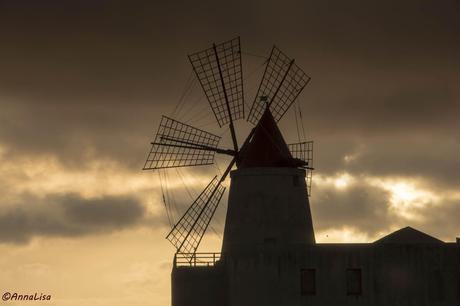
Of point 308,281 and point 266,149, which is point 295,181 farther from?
point 308,281

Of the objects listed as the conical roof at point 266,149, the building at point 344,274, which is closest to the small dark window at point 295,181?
the conical roof at point 266,149

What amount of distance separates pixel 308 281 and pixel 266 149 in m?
9.56

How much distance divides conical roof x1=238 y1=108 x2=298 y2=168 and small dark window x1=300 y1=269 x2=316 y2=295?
26.4ft

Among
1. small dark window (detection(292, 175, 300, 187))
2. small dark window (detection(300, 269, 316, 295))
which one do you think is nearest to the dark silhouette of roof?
small dark window (detection(292, 175, 300, 187))

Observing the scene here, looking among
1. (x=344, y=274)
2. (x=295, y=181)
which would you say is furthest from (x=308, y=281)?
(x=295, y=181)

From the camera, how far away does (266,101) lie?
79812mm

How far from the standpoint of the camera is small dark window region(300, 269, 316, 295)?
7075cm

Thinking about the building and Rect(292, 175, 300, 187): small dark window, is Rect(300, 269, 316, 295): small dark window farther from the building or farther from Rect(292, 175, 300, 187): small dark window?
Rect(292, 175, 300, 187): small dark window

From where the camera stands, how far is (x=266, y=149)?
254ft

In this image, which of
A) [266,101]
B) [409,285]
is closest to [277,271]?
[409,285]

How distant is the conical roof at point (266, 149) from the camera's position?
7694 cm

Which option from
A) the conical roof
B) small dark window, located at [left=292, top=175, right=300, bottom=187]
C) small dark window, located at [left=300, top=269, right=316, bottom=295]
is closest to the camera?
small dark window, located at [left=300, top=269, right=316, bottom=295]

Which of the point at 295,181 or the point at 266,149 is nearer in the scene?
the point at 295,181

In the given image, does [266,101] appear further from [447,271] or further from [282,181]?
[447,271]
